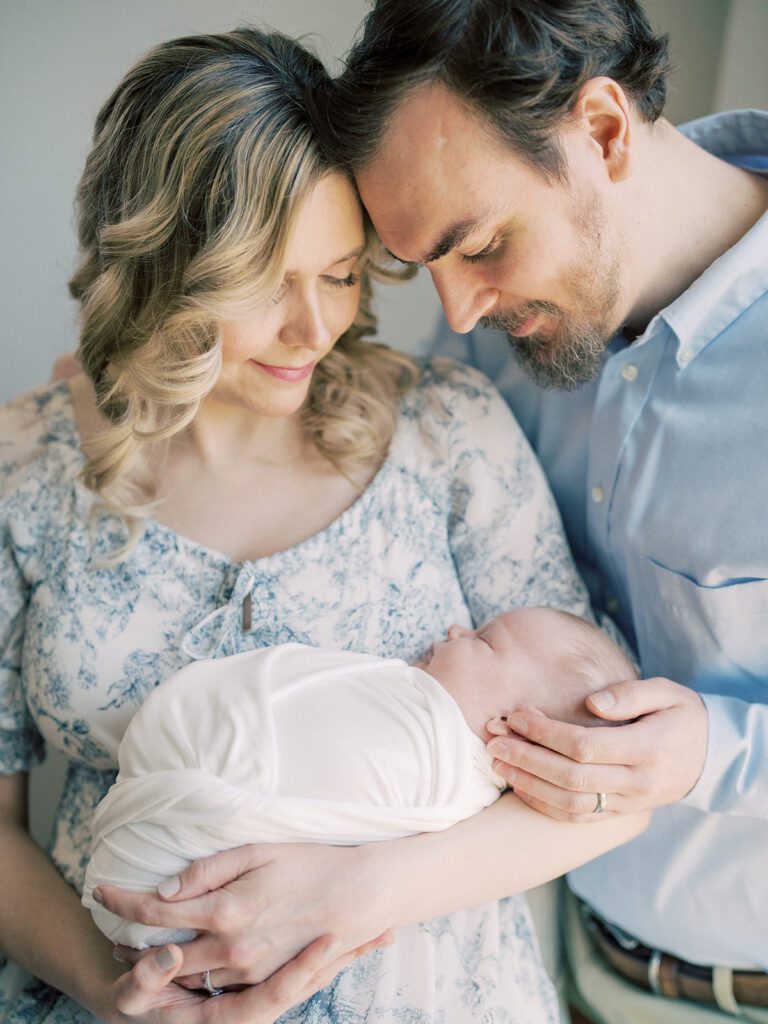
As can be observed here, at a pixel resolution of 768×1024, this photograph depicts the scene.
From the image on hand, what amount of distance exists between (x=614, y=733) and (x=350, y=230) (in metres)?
0.84

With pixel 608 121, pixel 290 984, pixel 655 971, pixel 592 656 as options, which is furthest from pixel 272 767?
pixel 608 121

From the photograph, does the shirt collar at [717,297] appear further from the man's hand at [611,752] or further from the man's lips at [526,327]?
the man's hand at [611,752]

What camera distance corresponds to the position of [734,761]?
1365 mm

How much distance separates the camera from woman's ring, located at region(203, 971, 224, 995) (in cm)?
125

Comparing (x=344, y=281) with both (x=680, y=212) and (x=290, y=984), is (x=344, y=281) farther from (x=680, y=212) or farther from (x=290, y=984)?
(x=290, y=984)

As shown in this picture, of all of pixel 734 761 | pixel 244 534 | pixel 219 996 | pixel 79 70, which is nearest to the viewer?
pixel 219 996

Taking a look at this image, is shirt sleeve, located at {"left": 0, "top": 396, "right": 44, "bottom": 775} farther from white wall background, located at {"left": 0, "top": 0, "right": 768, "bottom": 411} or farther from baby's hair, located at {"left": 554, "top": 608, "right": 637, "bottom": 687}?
baby's hair, located at {"left": 554, "top": 608, "right": 637, "bottom": 687}

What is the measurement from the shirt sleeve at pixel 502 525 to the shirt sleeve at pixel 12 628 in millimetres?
757

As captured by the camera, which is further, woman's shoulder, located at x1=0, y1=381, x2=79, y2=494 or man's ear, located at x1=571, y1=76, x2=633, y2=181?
woman's shoulder, located at x1=0, y1=381, x2=79, y2=494

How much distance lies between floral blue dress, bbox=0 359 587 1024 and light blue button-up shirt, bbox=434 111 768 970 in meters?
0.15

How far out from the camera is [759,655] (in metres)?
1.45

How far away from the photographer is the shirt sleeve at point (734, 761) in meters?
1.36

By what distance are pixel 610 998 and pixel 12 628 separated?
1226mm

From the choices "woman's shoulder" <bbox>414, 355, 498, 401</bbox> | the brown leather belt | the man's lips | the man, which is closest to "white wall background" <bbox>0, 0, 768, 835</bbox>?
the man
